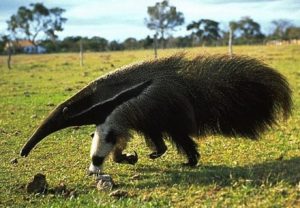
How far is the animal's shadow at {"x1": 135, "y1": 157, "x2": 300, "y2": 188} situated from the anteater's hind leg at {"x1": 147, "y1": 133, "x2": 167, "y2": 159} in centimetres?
22

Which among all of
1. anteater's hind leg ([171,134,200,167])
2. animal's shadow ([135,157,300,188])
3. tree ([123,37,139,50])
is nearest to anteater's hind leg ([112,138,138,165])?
animal's shadow ([135,157,300,188])

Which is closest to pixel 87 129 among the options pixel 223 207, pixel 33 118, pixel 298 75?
pixel 33 118

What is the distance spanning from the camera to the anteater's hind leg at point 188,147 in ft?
19.7

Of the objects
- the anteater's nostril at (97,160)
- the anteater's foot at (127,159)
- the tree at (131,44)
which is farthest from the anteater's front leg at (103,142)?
the tree at (131,44)

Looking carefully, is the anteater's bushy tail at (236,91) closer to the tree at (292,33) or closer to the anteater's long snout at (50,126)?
the anteater's long snout at (50,126)

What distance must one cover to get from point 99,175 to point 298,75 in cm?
→ 1504

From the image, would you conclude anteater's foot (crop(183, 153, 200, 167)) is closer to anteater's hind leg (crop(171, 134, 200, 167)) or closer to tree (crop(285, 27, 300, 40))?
anteater's hind leg (crop(171, 134, 200, 167))

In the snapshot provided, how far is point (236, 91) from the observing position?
5855mm

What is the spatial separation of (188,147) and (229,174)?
2.70 ft

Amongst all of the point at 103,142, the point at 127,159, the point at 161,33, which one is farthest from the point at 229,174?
the point at 161,33

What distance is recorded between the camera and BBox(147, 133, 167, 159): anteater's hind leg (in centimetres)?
618

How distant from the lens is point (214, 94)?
19.2ft

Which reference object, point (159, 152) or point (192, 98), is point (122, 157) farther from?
point (192, 98)

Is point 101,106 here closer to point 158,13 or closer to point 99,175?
point 99,175
